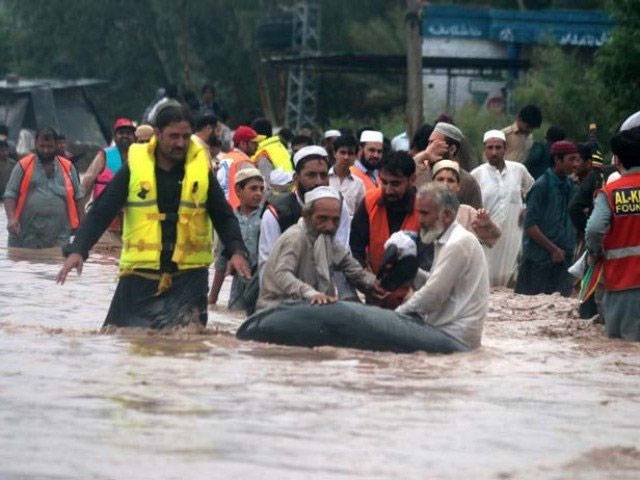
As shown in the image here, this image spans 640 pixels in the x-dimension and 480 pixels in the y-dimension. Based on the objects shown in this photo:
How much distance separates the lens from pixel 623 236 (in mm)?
12281

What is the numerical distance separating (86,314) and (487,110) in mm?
22097

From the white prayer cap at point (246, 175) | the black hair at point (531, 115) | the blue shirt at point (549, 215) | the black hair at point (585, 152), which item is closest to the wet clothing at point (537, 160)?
the black hair at point (531, 115)

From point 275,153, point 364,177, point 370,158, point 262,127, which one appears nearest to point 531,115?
point 370,158

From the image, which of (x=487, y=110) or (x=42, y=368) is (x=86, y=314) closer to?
(x=42, y=368)

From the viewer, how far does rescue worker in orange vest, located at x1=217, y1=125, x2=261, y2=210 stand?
54.4 feet

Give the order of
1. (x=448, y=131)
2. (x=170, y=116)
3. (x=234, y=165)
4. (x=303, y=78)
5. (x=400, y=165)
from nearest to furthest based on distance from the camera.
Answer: (x=170, y=116) → (x=400, y=165) → (x=448, y=131) → (x=234, y=165) → (x=303, y=78)

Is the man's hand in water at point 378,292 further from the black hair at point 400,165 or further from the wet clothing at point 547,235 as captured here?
the wet clothing at point 547,235

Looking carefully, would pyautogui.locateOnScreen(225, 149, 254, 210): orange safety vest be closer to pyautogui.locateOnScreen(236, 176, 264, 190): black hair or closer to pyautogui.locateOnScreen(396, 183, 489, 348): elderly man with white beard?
pyautogui.locateOnScreen(236, 176, 264, 190): black hair

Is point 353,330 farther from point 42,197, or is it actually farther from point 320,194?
point 42,197

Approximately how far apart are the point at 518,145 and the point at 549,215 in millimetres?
2389

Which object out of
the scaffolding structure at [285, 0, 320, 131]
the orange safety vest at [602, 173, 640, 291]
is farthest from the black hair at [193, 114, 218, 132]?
the scaffolding structure at [285, 0, 320, 131]

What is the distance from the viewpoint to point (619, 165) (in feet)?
41.1

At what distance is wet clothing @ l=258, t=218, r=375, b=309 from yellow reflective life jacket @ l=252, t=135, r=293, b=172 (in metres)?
6.61

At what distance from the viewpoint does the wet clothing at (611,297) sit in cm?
1220
